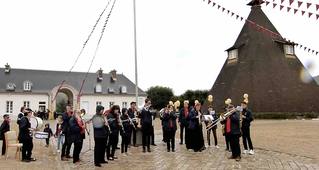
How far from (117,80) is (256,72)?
3494cm

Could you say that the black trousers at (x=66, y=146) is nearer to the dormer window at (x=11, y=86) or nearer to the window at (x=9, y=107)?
the window at (x=9, y=107)

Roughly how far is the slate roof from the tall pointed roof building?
29081 mm

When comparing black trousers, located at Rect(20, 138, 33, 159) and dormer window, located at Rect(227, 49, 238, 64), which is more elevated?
dormer window, located at Rect(227, 49, 238, 64)

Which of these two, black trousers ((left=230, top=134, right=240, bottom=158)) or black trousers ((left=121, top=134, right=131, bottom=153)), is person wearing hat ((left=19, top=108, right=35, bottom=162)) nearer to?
black trousers ((left=121, top=134, right=131, bottom=153))

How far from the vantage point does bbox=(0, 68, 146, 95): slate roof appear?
63406mm

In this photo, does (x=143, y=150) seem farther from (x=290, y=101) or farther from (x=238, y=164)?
(x=290, y=101)

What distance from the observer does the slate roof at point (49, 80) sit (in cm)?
6341

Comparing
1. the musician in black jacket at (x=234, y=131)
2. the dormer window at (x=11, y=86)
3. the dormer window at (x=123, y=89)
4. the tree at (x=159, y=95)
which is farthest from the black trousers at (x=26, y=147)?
the tree at (x=159, y=95)

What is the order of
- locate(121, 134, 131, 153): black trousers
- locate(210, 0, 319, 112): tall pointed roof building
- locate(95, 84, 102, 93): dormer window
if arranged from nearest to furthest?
1. locate(121, 134, 131, 153): black trousers
2. locate(210, 0, 319, 112): tall pointed roof building
3. locate(95, 84, 102, 93): dormer window

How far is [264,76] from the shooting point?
134 ft

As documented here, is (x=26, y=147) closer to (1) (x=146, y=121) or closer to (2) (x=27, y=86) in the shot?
(1) (x=146, y=121)

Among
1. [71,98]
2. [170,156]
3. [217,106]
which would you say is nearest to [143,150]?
[170,156]

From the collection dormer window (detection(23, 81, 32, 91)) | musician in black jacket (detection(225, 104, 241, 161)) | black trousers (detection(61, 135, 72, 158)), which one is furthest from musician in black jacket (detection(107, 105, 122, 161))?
dormer window (detection(23, 81, 32, 91))

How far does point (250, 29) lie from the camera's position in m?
43.5
